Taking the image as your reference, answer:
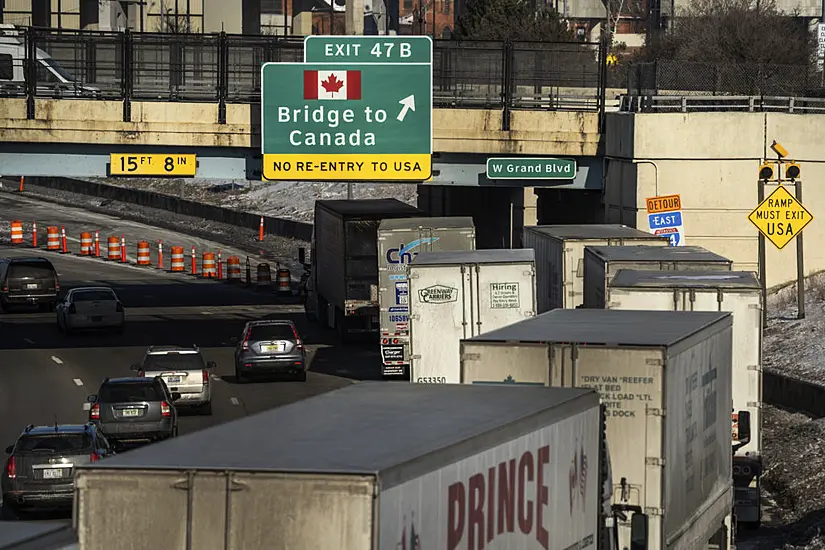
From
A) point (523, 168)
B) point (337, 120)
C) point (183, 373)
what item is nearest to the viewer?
point (183, 373)

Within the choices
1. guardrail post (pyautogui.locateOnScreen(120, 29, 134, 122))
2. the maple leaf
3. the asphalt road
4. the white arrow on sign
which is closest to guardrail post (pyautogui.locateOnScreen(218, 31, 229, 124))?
guardrail post (pyautogui.locateOnScreen(120, 29, 134, 122))

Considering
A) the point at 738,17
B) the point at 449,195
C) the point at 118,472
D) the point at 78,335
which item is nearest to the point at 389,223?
the point at 78,335

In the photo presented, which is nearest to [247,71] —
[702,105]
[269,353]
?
[269,353]

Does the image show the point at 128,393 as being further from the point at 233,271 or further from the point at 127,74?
the point at 233,271

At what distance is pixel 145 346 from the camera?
41062mm

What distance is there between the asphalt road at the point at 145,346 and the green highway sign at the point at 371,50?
7500mm

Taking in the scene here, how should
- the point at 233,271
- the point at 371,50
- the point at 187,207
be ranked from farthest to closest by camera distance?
the point at 187,207 → the point at 233,271 → the point at 371,50

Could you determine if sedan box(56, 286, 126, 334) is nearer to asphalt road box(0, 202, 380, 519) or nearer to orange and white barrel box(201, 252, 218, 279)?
asphalt road box(0, 202, 380, 519)

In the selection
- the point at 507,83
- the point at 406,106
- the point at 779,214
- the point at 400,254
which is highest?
the point at 507,83

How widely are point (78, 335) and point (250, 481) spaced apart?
1408 inches

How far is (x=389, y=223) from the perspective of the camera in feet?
120

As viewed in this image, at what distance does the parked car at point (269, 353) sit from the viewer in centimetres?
3506

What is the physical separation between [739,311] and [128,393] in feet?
36.7

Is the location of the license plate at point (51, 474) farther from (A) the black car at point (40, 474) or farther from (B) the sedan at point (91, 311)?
(B) the sedan at point (91, 311)
